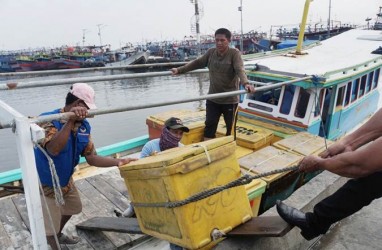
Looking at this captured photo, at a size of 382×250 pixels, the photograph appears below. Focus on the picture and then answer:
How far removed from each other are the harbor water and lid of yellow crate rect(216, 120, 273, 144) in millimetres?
2636

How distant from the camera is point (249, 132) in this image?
572cm

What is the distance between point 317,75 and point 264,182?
2102 mm

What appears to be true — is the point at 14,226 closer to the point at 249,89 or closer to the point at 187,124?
the point at 249,89

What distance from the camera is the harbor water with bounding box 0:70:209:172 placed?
566 inches

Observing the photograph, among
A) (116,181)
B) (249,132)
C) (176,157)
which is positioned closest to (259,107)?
(249,132)

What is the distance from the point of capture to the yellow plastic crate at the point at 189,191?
2.17 metres

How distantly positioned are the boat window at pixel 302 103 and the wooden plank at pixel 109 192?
341 cm

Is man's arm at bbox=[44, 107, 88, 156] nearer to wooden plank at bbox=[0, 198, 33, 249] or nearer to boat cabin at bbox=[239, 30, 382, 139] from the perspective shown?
wooden plank at bbox=[0, 198, 33, 249]

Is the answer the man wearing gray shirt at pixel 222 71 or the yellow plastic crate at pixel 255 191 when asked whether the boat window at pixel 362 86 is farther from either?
the yellow plastic crate at pixel 255 191

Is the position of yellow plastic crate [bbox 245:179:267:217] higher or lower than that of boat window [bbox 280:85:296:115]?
lower

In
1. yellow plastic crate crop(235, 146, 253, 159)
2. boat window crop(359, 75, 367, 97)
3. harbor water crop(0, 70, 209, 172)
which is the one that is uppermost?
boat window crop(359, 75, 367, 97)

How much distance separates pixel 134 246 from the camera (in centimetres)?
340

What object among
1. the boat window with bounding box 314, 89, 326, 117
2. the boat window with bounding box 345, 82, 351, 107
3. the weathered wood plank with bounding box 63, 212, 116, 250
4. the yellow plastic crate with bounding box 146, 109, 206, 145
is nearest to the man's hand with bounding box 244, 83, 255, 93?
the yellow plastic crate with bounding box 146, 109, 206, 145

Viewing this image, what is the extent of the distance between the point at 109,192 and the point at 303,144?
305cm
